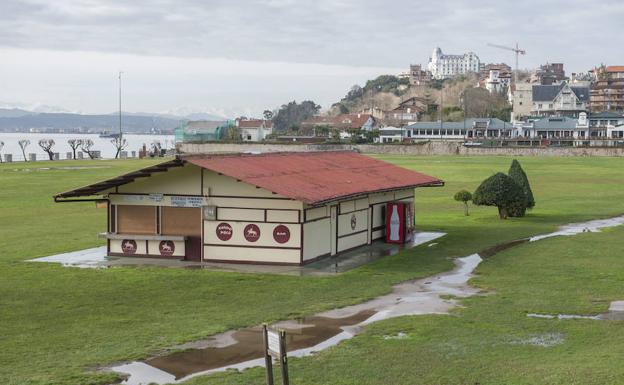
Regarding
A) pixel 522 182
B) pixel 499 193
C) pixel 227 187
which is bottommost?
pixel 499 193

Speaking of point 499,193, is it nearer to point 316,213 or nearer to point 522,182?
point 522,182

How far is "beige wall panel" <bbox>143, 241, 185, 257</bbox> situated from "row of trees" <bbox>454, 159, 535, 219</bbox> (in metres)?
18.6

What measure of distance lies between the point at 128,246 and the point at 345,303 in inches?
447

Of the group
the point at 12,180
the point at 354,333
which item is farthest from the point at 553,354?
the point at 12,180

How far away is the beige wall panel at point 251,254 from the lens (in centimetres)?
2864

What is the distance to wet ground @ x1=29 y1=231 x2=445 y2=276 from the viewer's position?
28047 mm

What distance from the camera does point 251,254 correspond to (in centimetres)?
2891

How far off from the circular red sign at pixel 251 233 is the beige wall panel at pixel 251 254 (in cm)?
35

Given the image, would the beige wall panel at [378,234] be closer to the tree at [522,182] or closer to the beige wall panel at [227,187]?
the beige wall panel at [227,187]

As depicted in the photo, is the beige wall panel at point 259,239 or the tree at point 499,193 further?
the tree at point 499,193

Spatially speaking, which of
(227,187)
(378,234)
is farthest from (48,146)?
(227,187)

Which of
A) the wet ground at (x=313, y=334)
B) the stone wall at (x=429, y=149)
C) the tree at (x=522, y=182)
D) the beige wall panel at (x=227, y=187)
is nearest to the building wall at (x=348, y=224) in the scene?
the beige wall panel at (x=227, y=187)

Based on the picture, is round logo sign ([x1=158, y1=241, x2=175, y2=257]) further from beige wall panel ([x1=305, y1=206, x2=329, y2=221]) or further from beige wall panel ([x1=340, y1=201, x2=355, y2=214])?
beige wall panel ([x1=340, y1=201, x2=355, y2=214])

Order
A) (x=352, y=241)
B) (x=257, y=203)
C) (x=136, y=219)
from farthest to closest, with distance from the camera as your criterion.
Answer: (x=352, y=241) → (x=136, y=219) → (x=257, y=203)
